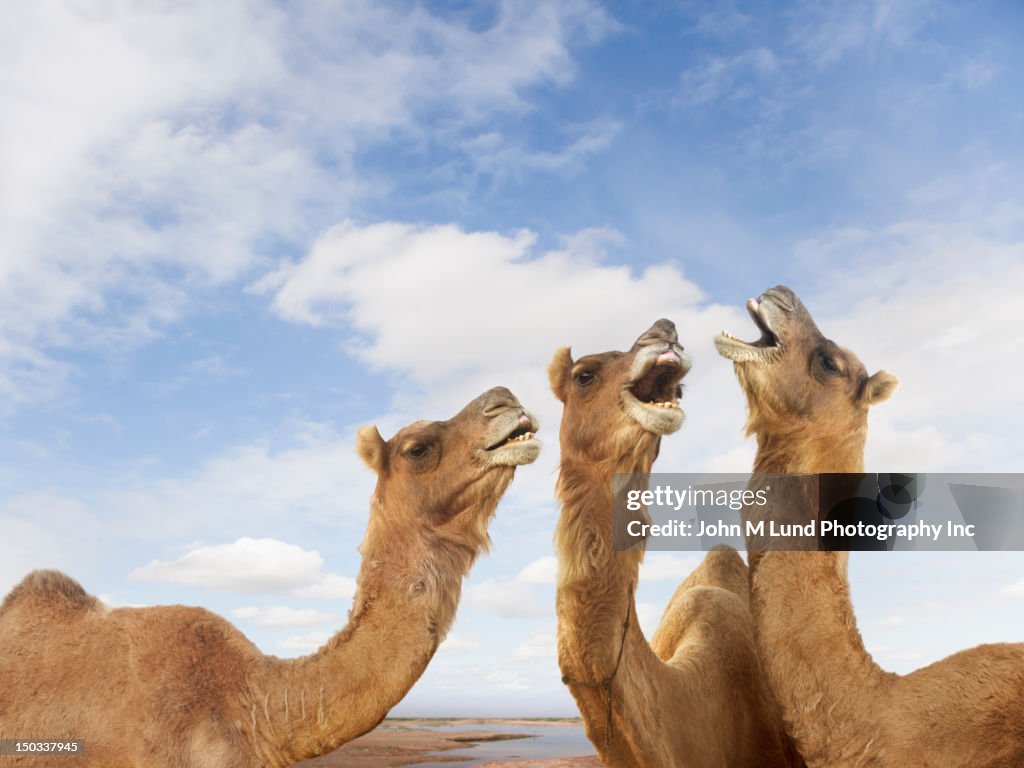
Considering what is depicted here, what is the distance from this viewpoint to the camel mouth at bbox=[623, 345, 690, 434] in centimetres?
669

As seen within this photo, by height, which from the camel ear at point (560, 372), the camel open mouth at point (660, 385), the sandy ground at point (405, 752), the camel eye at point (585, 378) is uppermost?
the camel ear at point (560, 372)

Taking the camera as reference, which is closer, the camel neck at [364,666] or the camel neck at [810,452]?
the camel neck at [364,666]

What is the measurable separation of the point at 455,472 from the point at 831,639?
2.87 meters

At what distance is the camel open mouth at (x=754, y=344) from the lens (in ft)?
24.3

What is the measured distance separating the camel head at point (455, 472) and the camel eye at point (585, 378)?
687 mm

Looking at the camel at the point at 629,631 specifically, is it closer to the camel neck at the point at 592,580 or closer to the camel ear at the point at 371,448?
the camel neck at the point at 592,580

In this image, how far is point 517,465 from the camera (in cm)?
648

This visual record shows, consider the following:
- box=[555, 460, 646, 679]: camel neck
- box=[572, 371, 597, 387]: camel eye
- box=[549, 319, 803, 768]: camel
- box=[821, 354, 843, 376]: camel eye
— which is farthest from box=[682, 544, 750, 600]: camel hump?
box=[572, 371, 597, 387]: camel eye

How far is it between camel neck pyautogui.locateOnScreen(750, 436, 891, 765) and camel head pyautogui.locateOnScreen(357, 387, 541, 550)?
2082 mm

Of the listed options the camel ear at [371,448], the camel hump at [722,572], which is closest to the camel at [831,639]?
the camel hump at [722,572]

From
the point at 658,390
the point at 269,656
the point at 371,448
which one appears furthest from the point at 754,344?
the point at 269,656

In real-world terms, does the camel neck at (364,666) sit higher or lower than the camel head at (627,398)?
lower

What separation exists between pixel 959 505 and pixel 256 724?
5.48 metres

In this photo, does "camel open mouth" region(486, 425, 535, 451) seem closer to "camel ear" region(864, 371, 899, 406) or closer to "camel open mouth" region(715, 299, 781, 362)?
"camel open mouth" region(715, 299, 781, 362)
